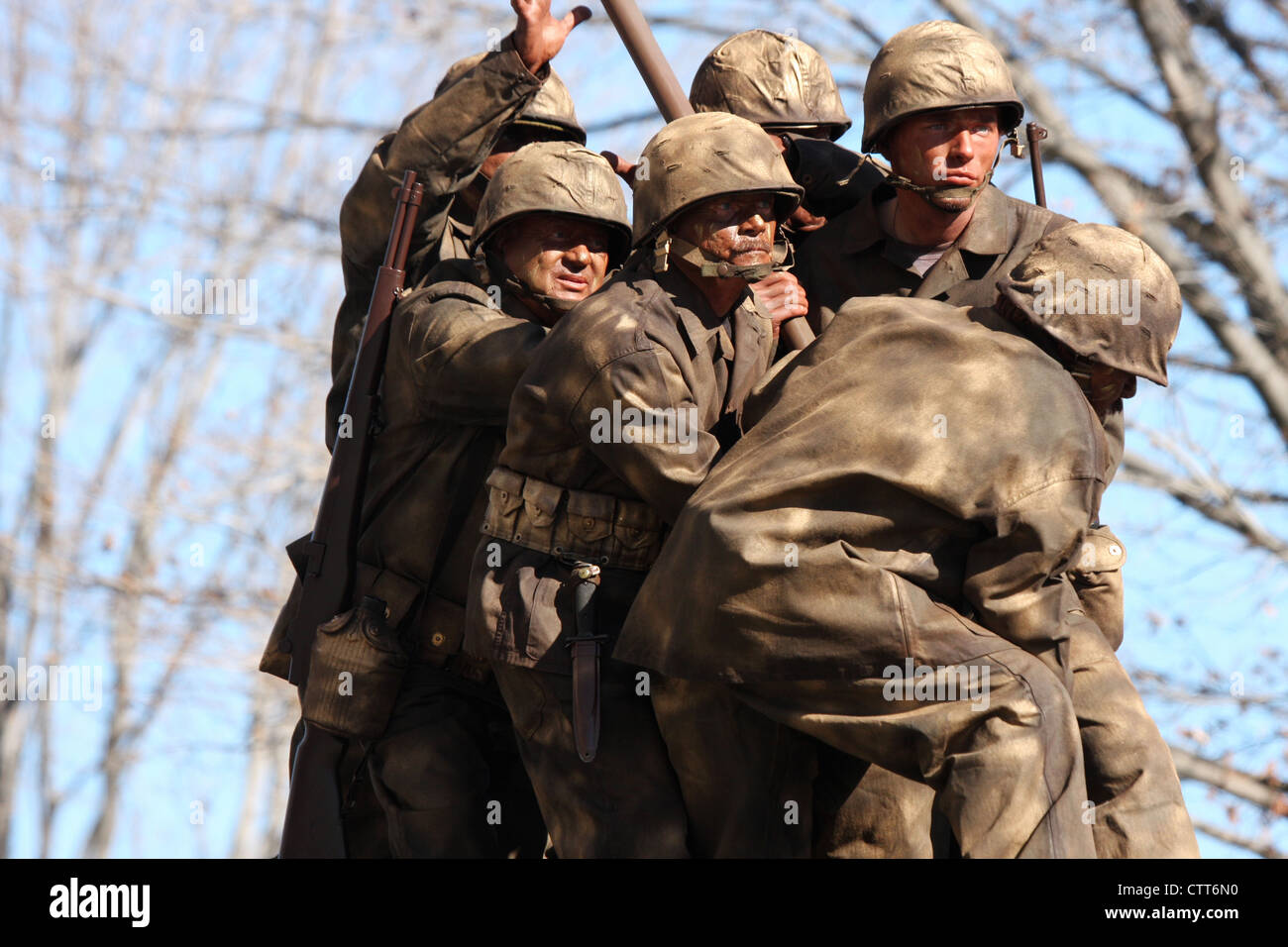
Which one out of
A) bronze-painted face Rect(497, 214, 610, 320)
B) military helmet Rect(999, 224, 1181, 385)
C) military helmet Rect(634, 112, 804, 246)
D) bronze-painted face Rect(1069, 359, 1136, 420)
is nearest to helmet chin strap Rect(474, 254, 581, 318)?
bronze-painted face Rect(497, 214, 610, 320)

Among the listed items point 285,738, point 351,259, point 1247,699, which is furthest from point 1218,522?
point 351,259

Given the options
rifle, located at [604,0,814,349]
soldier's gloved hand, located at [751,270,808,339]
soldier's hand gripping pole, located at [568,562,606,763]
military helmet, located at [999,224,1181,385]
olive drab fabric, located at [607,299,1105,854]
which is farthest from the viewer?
rifle, located at [604,0,814,349]

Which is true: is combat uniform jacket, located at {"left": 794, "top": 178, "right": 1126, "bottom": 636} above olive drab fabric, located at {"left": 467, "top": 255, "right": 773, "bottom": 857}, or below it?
above

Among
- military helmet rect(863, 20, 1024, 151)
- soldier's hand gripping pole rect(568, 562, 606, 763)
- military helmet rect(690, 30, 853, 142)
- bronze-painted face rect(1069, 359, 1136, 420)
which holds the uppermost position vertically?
military helmet rect(690, 30, 853, 142)

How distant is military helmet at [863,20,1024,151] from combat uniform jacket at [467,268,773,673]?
798 mm

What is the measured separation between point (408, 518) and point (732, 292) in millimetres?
1344

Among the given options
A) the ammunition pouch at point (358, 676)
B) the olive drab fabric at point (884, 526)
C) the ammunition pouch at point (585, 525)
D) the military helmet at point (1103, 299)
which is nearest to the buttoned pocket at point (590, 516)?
the ammunition pouch at point (585, 525)

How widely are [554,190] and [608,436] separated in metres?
0.98

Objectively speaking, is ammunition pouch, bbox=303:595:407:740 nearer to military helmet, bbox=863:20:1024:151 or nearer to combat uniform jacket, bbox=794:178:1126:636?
combat uniform jacket, bbox=794:178:1126:636

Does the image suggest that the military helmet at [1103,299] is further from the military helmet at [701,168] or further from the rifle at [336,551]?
the rifle at [336,551]

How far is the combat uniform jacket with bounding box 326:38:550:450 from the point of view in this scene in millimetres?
6914
